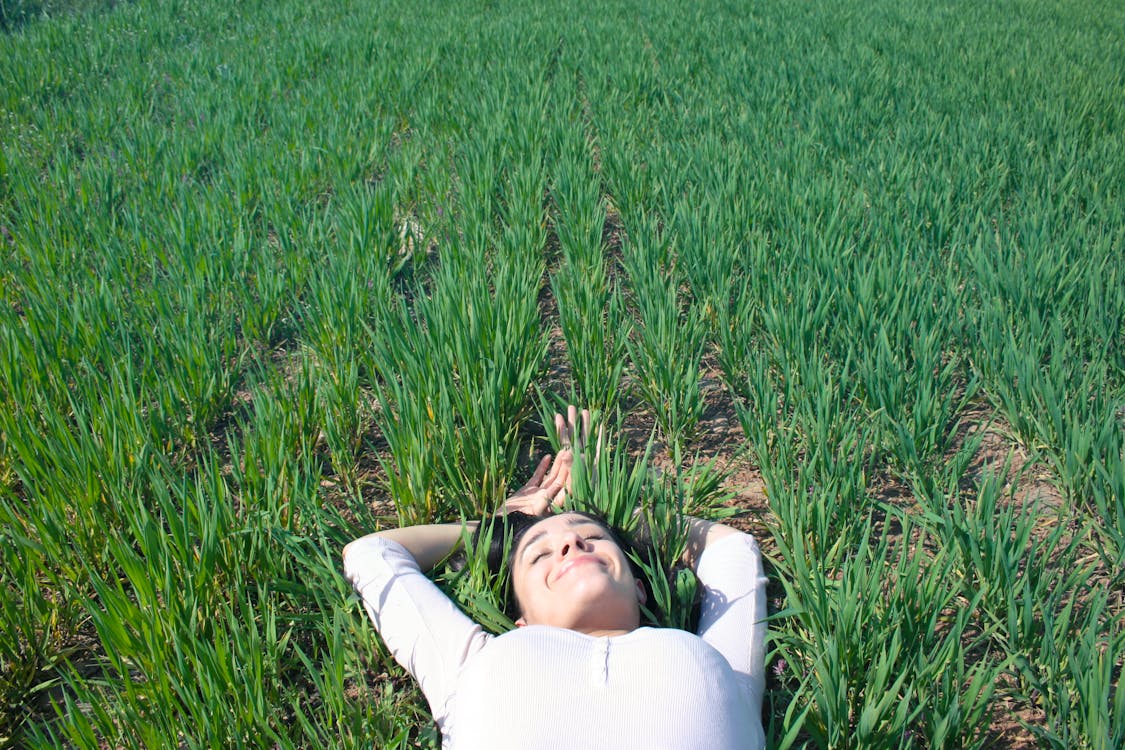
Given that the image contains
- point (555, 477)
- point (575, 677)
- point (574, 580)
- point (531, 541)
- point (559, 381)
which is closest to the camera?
point (575, 677)

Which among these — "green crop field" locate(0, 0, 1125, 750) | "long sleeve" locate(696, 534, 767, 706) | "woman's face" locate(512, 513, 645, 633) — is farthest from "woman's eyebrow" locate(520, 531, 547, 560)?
"long sleeve" locate(696, 534, 767, 706)

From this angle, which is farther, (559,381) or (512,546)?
(559,381)

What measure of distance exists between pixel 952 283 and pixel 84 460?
2294mm

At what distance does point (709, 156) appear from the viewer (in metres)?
3.64

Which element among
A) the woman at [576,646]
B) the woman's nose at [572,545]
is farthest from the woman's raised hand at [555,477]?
the woman's nose at [572,545]

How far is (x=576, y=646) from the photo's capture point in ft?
4.18

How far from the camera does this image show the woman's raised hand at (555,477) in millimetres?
1798

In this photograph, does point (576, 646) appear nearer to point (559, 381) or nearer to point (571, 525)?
point (571, 525)

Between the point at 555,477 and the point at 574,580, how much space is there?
0.51m

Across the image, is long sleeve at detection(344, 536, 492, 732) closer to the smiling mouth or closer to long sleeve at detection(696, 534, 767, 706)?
the smiling mouth

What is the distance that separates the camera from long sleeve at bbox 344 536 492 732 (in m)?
1.36

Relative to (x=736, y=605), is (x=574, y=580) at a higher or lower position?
higher

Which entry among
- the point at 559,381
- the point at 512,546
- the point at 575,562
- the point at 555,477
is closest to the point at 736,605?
the point at 575,562

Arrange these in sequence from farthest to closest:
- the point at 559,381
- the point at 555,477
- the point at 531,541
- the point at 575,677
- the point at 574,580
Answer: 1. the point at 559,381
2. the point at 555,477
3. the point at 531,541
4. the point at 574,580
5. the point at 575,677
